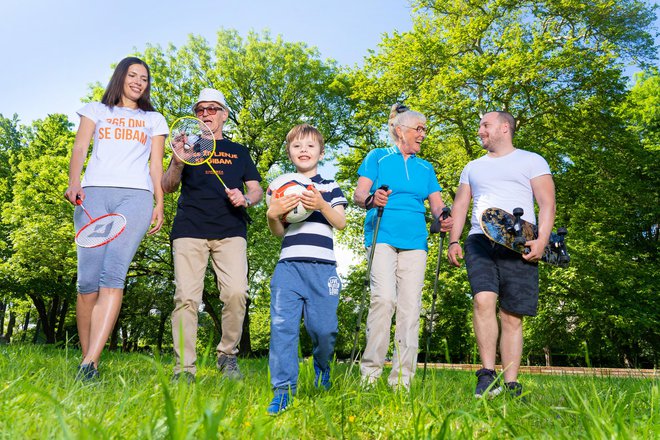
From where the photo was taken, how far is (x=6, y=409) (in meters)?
1.80

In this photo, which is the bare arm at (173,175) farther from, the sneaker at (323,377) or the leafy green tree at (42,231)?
the leafy green tree at (42,231)

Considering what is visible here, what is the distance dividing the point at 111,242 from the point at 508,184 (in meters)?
3.08

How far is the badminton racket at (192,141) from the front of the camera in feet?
14.5

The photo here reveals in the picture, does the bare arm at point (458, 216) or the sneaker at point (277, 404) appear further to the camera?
the bare arm at point (458, 216)

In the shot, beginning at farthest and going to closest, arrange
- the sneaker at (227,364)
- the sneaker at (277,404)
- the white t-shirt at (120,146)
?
the sneaker at (227,364)
the white t-shirt at (120,146)
the sneaker at (277,404)

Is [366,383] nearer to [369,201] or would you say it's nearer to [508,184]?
[369,201]

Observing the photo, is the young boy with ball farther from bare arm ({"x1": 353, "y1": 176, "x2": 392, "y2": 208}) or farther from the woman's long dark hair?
the woman's long dark hair

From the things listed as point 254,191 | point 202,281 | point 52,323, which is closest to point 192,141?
point 254,191

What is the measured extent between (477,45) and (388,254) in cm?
1500

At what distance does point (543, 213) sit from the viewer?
422cm

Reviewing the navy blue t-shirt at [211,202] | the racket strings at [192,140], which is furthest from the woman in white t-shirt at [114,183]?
the navy blue t-shirt at [211,202]

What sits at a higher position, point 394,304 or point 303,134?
point 303,134

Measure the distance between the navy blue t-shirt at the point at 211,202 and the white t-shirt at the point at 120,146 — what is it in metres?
0.42

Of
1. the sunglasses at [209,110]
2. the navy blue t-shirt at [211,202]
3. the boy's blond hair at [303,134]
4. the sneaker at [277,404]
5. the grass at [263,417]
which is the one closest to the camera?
the grass at [263,417]
